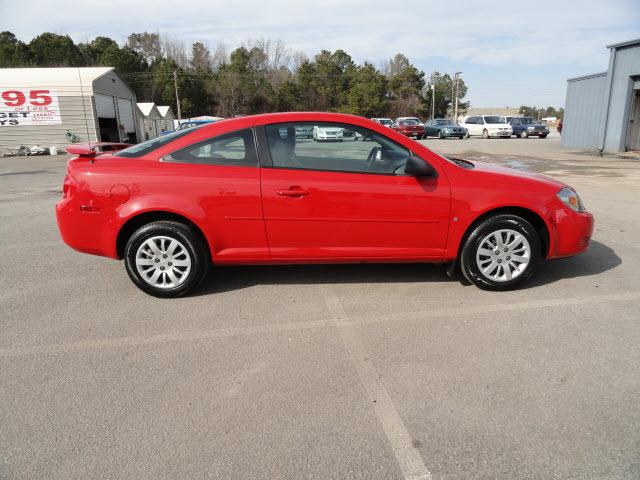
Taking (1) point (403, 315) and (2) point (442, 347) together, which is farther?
(1) point (403, 315)

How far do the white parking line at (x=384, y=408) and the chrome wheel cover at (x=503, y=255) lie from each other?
4.62 ft

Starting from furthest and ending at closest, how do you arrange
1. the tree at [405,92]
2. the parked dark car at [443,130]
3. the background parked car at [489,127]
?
the tree at [405,92] < the parked dark car at [443,130] < the background parked car at [489,127]

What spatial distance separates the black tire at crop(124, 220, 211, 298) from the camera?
3.92 metres

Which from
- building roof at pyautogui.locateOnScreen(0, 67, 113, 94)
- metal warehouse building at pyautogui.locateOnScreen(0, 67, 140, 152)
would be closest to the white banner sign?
metal warehouse building at pyautogui.locateOnScreen(0, 67, 140, 152)

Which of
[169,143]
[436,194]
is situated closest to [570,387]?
[436,194]

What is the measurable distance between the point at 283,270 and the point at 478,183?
213 centimetres

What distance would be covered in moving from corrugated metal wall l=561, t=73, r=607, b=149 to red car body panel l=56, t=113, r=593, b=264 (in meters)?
18.3

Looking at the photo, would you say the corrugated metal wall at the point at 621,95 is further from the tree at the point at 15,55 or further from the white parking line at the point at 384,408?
the tree at the point at 15,55

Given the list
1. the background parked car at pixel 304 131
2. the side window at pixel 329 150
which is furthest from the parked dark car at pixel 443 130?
the background parked car at pixel 304 131

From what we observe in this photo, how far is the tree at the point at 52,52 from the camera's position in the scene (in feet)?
189

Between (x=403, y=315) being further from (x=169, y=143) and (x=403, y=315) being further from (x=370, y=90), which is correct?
(x=370, y=90)

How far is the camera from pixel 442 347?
3.21 m

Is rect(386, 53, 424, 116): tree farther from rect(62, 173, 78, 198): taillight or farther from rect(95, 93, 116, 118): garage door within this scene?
rect(62, 173, 78, 198): taillight

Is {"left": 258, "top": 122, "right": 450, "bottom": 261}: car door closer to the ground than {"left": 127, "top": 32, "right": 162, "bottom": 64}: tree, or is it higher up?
closer to the ground
